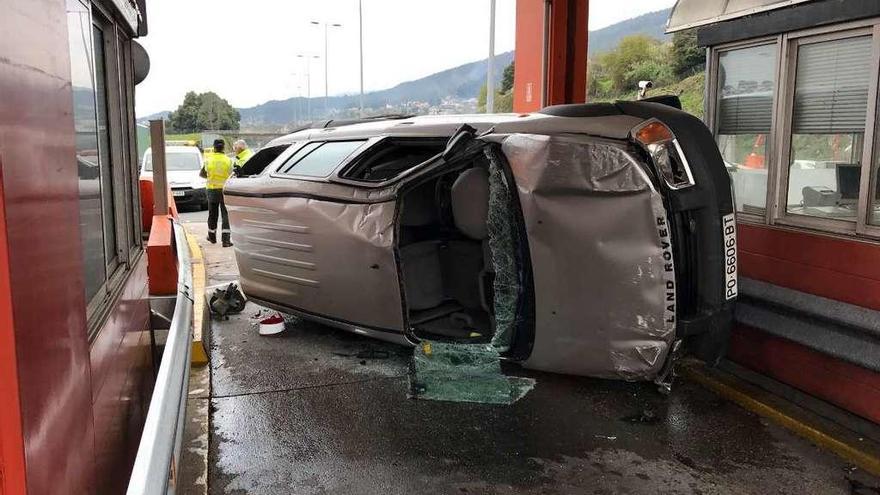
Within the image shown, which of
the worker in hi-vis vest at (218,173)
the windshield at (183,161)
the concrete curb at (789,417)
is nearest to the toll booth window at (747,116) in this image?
the concrete curb at (789,417)

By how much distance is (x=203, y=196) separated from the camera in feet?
56.4

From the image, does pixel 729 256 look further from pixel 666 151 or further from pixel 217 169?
pixel 217 169

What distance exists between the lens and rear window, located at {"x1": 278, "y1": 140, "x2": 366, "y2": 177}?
542 cm

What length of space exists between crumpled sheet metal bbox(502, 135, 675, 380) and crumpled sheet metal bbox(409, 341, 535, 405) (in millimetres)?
534

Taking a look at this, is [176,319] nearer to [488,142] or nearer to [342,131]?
[488,142]

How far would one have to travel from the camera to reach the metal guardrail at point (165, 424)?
4.83ft

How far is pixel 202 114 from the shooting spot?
64438mm

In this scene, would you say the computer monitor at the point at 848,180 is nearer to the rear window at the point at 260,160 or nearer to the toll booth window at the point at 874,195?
the toll booth window at the point at 874,195

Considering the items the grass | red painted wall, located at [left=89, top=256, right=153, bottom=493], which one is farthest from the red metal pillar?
red painted wall, located at [left=89, top=256, right=153, bottom=493]

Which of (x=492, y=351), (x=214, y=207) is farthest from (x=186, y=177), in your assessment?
(x=492, y=351)

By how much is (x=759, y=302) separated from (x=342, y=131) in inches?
139

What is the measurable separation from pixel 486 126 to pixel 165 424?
3147 mm

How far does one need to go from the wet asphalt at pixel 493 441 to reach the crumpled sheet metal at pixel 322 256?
52 cm

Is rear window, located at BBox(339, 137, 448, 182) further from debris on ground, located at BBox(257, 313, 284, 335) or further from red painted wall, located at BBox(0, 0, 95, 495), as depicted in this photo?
red painted wall, located at BBox(0, 0, 95, 495)
